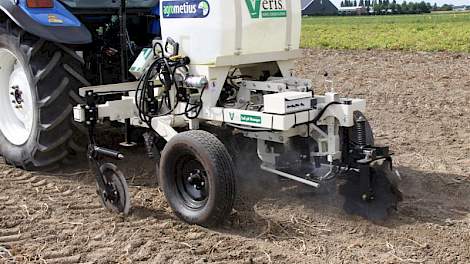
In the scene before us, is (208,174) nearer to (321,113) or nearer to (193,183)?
(193,183)

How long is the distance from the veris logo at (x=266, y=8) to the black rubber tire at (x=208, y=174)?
3.20ft

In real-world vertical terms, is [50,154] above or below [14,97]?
below

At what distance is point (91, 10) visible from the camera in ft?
17.5

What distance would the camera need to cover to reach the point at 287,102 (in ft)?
12.8

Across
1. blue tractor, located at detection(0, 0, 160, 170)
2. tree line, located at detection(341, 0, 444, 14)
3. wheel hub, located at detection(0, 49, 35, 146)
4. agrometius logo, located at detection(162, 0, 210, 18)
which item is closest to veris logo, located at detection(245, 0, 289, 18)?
agrometius logo, located at detection(162, 0, 210, 18)

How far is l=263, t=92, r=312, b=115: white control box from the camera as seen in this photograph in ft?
12.7

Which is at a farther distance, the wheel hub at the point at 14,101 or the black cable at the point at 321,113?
the wheel hub at the point at 14,101

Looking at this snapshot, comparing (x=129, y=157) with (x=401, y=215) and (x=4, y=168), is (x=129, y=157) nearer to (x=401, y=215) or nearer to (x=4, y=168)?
(x=4, y=168)

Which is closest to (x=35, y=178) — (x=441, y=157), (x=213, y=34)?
(x=213, y=34)

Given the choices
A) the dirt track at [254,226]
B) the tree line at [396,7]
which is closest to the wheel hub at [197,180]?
the dirt track at [254,226]

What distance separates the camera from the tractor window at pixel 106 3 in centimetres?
525

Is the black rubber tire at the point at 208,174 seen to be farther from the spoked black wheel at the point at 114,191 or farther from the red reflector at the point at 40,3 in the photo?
the red reflector at the point at 40,3

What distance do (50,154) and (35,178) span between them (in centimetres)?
23

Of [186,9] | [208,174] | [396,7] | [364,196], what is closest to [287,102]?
[208,174]
